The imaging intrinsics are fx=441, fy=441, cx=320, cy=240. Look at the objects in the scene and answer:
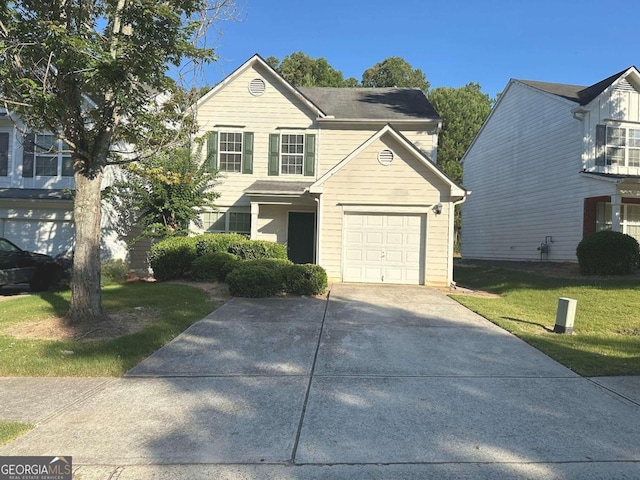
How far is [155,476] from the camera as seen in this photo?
3.38 metres

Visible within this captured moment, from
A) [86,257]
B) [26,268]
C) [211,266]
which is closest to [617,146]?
[211,266]

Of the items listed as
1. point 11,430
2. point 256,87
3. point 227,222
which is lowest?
point 11,430

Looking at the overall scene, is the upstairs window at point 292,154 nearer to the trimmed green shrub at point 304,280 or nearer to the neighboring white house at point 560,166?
the trimmed green shrub at point 304,280

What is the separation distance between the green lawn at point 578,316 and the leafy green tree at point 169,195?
31.5 ft

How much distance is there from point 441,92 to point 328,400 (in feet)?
132

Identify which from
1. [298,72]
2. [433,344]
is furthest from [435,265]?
[298,72]

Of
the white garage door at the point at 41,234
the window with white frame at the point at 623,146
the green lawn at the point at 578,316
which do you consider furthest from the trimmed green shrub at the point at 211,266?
the window with white frame at the point at 623,146

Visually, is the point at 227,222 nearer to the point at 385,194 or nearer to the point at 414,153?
the point at 385,194

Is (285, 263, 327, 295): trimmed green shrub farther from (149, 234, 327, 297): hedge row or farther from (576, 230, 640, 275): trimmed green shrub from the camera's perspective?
(576, 230, 640, 275): trimmed green shrub

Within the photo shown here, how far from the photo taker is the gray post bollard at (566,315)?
812cm

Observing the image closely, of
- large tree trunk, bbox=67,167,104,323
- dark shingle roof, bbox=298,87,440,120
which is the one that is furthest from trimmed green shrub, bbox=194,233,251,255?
dark shingle roof, bbox=298,87,440,120

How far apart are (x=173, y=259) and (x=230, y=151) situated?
5.47 metres

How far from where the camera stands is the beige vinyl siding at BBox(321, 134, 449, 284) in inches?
546

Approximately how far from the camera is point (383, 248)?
14.2 metres
